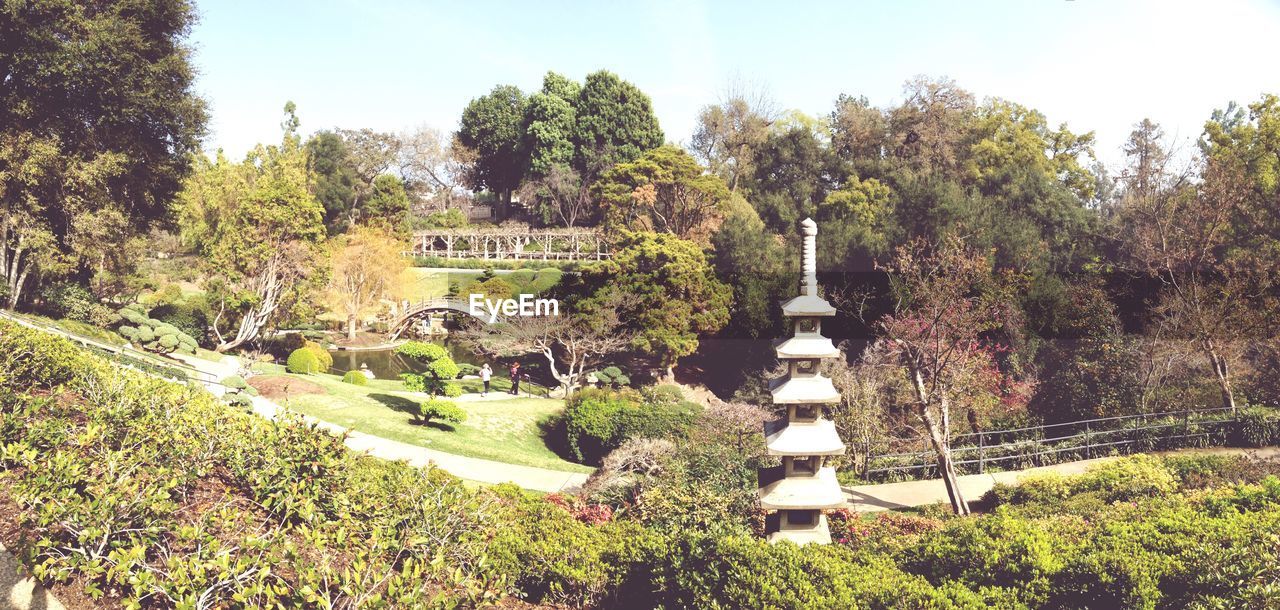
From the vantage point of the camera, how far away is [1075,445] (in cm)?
1723

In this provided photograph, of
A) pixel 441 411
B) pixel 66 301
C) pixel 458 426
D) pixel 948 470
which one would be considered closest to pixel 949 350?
pixel 948 470

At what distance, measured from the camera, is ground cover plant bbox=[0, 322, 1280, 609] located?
5305 millimetres

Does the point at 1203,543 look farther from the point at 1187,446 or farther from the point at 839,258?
the point at 839,258

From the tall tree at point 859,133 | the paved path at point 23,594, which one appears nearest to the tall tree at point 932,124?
the tall tree at point 859,133

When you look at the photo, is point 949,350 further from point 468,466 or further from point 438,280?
point 438,280

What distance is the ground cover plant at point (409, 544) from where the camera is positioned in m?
5.30

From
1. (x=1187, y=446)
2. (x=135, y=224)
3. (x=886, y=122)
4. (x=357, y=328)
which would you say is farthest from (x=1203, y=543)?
(x=886, y=122)

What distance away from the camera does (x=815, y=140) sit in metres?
44.1

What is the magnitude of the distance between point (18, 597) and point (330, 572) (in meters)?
2.48

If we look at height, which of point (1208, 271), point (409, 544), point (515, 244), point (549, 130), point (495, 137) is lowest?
point (409, 544)

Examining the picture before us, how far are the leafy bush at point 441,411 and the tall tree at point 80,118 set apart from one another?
12.8 m

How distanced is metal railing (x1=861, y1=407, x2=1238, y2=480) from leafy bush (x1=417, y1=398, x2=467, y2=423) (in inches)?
412

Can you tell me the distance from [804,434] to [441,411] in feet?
41.3

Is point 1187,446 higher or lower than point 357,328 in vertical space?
lower
